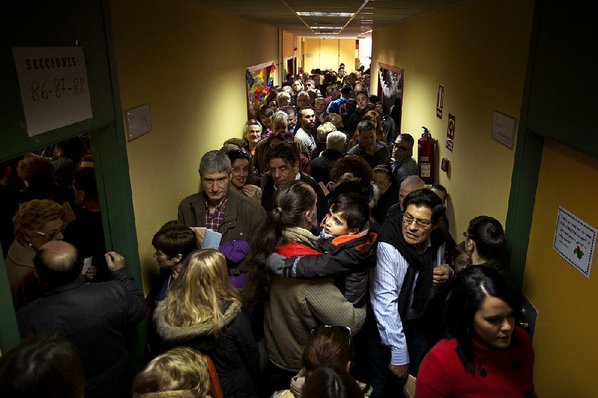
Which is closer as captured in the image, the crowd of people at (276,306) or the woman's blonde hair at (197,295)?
the crowd of people at (276,306)

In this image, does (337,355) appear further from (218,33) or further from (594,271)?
(218,33)

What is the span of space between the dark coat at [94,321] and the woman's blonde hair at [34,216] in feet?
2.12

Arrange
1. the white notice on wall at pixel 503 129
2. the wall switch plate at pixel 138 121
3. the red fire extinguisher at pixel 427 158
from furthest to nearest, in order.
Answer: the red fire extinguisher at pixel 427 158, the white notice on wall at pixel 503 129, the wall switch plate at pixel 138 121

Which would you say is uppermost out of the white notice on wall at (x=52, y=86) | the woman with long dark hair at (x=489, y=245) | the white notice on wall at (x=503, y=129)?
the white notice on wall at (x=52, y=86)

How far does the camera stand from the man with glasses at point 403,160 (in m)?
4.84

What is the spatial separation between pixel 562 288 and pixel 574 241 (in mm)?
284

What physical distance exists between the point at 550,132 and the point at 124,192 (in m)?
2.30

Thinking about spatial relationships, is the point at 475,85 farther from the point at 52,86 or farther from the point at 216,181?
the point at 52,86

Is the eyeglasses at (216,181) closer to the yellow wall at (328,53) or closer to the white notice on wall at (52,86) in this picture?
the white notice on wall at (52,86)

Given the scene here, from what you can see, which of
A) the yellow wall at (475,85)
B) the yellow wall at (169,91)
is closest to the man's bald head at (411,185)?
the yellow wall at (475,85)

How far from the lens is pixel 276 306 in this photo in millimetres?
2357

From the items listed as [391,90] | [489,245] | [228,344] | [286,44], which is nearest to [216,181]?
[228,344]

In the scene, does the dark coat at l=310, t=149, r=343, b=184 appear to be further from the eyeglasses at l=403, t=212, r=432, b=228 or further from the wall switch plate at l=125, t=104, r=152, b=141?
the eyeglasses at l=403, t=212, r=432, b=228

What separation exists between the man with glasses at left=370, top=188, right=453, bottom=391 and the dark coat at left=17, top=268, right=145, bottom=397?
1.27 meters
